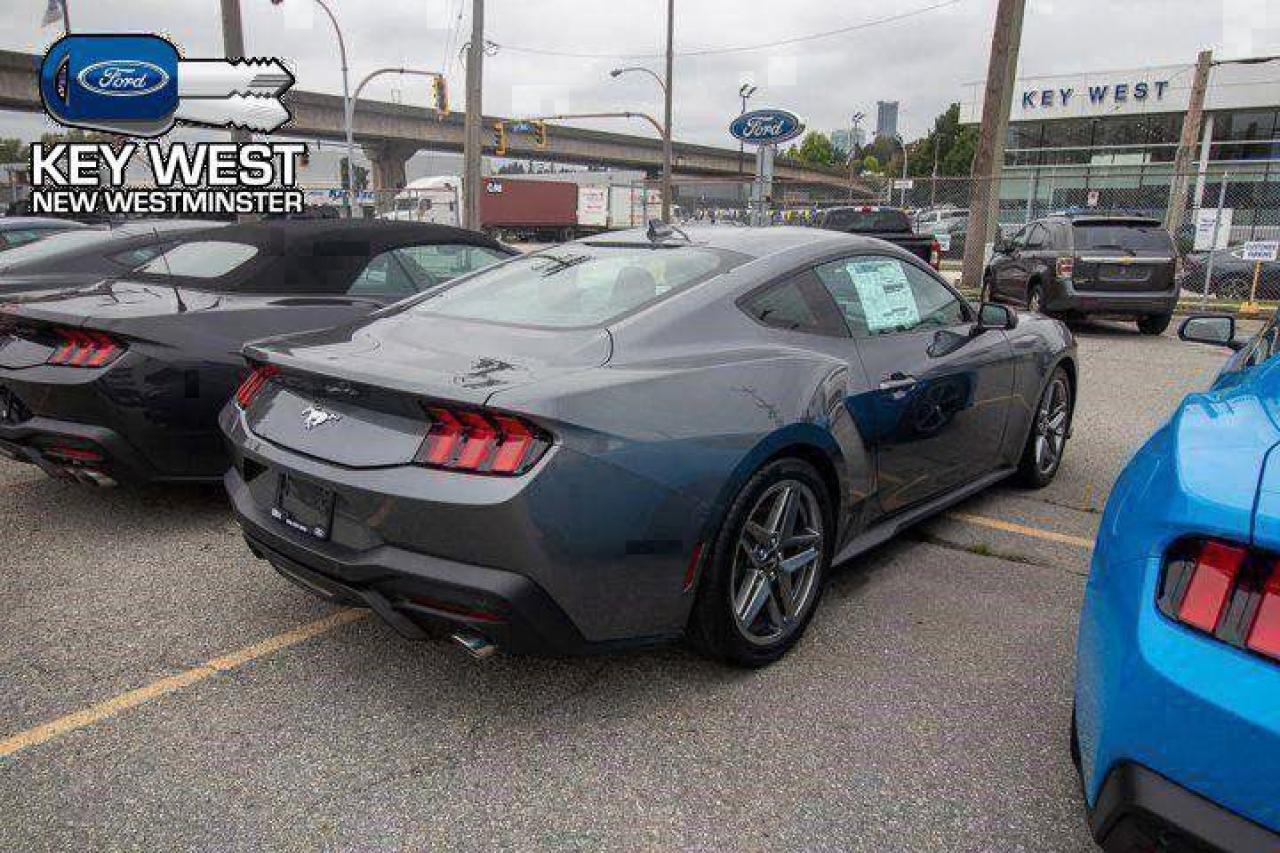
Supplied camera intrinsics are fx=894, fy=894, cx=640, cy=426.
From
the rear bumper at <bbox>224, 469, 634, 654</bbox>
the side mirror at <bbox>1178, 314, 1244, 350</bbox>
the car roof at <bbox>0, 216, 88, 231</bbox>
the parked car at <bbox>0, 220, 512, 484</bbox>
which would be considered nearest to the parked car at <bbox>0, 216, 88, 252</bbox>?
the car roof at <bbox>0, 216, 88, 231</bbox>

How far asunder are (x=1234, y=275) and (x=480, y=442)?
1823cm

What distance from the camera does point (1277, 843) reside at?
1381 millimetres

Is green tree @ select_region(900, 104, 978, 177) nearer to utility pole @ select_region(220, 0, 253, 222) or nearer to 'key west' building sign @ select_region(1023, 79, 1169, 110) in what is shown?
'key west' building sign @ select_region(1023, 79, 1169, 110)

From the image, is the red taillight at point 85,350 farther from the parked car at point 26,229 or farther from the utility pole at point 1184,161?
the utility pole at point 1184,161

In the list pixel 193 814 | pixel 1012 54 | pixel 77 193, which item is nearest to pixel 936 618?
pixel 193 814

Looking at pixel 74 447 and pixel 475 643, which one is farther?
pixel 74 447

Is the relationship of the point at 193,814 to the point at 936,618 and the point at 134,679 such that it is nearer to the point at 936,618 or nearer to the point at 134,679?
the point at 134,679

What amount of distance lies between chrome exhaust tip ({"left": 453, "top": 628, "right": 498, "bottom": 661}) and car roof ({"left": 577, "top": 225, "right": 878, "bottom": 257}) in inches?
68.3

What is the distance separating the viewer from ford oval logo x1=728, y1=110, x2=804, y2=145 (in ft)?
68.4

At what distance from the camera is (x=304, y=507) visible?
2633 mm

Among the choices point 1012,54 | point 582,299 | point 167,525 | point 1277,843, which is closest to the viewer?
point 1277,843

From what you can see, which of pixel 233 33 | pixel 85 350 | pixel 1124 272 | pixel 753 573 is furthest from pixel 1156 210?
pixel 85 350

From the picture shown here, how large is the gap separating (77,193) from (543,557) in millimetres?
14944

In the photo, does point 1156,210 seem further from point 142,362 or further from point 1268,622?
point 1268,622
